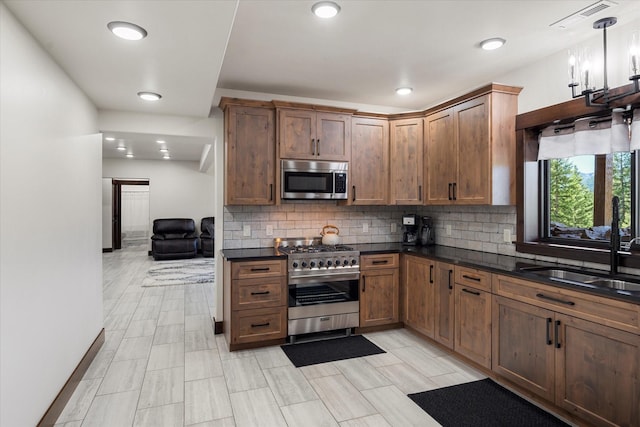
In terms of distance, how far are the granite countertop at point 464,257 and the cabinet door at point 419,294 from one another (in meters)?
0.11

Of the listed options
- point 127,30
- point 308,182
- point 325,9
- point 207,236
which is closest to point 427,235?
point 308,182

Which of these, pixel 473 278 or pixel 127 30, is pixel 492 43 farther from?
pixel 127 30

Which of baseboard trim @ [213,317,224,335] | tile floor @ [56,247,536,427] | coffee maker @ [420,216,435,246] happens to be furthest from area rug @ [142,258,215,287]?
coffee maker @ [420,216,435,246]

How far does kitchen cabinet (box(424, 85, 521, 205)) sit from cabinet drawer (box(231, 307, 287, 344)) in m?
1.97

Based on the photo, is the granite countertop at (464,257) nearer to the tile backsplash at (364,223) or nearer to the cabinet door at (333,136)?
the tile backsplash at (364,223)

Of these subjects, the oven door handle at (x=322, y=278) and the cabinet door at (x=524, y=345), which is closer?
the cabinet door at (x=524, y=345)

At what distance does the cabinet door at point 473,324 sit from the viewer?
2.84 metres

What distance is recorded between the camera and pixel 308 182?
385 centimetres

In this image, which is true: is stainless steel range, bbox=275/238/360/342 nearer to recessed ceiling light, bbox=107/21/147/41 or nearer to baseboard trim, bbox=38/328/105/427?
baseboard trim, bbox=38/328/105/427

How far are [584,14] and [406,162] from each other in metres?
2.02

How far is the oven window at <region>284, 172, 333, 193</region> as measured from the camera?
3.78 meters

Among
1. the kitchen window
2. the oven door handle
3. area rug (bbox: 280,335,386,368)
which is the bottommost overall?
area rug (bbox: 280,335,386,368)

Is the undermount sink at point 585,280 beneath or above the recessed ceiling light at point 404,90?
beneath

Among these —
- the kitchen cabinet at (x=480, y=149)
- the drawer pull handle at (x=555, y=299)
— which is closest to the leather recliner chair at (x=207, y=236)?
the kitchen cabinet at (x=480, y=149)
